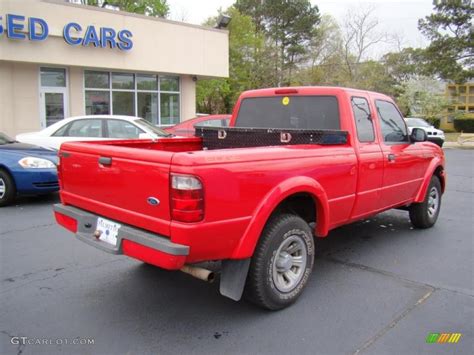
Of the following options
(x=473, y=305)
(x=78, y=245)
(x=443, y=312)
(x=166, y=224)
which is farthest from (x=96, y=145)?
(x=473, y=305)

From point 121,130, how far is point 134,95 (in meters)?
9.55

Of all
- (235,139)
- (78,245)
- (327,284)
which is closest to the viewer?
(327,284)

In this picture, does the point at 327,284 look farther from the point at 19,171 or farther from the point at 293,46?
the point at 293,46

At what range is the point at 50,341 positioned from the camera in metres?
3.17

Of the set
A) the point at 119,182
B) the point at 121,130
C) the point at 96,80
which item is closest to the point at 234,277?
the point at 119,182

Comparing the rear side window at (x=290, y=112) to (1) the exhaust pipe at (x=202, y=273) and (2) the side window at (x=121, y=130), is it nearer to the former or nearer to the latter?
(1) the exhaust pipe at (x=202, y=273)

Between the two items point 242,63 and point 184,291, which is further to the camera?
point 242,63

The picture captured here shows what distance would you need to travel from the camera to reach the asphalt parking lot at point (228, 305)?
3.18 meters

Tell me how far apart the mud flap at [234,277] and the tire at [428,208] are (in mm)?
3712

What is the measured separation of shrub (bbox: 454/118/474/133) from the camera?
38375mm

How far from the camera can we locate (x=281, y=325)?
3.44 m

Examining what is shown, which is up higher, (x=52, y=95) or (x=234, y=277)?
(x=52, y=95)

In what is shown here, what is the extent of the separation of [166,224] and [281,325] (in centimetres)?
126

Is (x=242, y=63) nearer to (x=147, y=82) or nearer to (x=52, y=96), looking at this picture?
(x=147, y=82)
